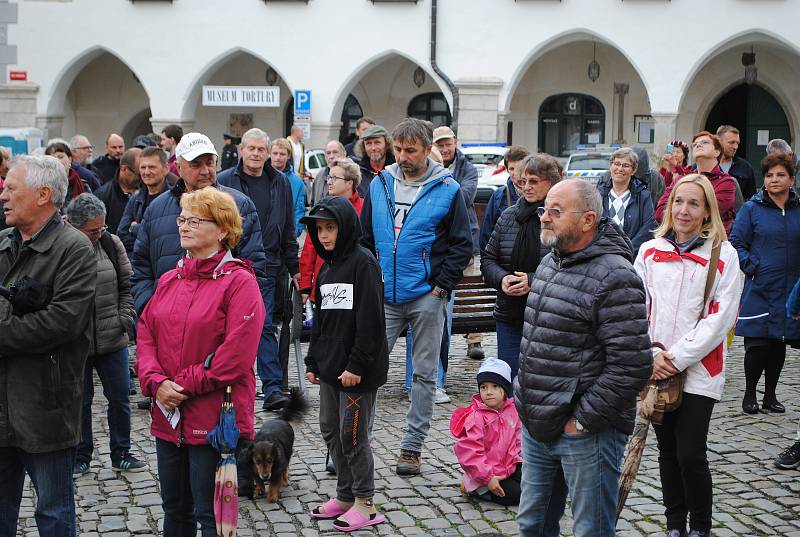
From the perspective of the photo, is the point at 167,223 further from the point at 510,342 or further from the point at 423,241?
the point at 510,342

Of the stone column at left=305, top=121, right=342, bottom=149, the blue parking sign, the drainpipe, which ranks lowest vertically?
the stone column at left=305, top=121, right=342, bottom=149

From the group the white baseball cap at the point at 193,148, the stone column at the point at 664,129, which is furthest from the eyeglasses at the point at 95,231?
the stone column at the point at 664,129

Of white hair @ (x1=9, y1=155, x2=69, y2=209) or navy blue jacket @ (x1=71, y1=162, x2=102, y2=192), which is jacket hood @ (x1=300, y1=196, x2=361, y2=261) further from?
navy blue jacket @ (x1=71, y1=162, x2=102, y2=192)

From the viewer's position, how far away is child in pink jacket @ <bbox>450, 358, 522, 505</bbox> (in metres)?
6.21

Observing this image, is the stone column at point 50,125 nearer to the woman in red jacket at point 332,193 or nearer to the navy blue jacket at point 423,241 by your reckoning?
the woman in red jacket at point 332,193

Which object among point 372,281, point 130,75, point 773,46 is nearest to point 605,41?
point 773,46

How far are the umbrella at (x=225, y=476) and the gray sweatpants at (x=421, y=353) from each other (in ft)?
6.91

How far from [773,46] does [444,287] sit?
78.0ft

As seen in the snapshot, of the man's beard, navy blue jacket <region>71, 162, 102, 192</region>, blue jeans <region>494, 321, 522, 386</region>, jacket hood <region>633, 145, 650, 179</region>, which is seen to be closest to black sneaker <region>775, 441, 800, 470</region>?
blue jeans <region>494, 321, 522, 386</region>

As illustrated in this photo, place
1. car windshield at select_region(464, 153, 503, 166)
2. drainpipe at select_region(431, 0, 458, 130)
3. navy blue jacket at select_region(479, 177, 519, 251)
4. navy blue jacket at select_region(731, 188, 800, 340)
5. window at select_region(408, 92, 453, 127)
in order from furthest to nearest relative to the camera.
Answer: window at select_region(408, 92, 453, 127) → drainpipe at select_region(431, 0, 458, 130) → car windshield at select_region(464, 153, 503, 166) → navy blue jacket at select_region(479, 177, 519, 251) → navy blue jacket at select_region(731, 188, 800, 340)

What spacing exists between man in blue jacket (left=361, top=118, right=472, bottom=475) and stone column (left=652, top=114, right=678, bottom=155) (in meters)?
21.3

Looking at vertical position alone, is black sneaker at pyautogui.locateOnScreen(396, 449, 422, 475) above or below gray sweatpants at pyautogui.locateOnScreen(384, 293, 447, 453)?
below

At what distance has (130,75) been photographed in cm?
3262

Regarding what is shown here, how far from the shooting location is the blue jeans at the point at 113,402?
267 inches
